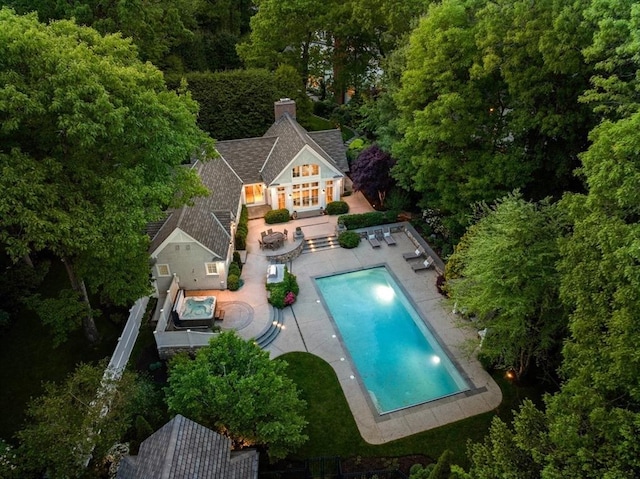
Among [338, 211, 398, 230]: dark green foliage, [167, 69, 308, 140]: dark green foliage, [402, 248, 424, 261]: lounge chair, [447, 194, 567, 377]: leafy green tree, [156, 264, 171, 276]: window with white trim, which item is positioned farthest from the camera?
[167, 69, 308, 140]: dark green foliage

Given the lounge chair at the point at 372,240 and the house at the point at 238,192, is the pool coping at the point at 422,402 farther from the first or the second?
the house at the point at 238,192

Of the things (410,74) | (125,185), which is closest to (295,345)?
(125,185)

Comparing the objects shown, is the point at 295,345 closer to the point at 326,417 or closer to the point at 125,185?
the point at 326,417

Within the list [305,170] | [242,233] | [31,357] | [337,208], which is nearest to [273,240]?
[242,233]

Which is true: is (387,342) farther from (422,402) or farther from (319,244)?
(319,244)

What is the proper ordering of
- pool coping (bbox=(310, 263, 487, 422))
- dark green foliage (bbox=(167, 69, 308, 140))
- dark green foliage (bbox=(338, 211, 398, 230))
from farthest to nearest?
dark green foliage (bbox=(167, 69, 308, 140)), dark green foliage (bbox=(338, 211, 398, 230)), pool coping (bbox=(310, 263, 487, 422))

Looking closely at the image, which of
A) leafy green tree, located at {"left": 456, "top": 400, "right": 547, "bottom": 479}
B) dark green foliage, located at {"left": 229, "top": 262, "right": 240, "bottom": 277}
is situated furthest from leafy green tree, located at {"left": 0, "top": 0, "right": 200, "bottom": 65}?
leafy green tree, located at {"left": 456, "top": 400, "right": 547, "bottom": 479}

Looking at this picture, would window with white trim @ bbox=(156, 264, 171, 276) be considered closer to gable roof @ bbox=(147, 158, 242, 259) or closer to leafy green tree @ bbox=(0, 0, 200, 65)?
gable roof @ bbox=(147, 158, 242, 259)
